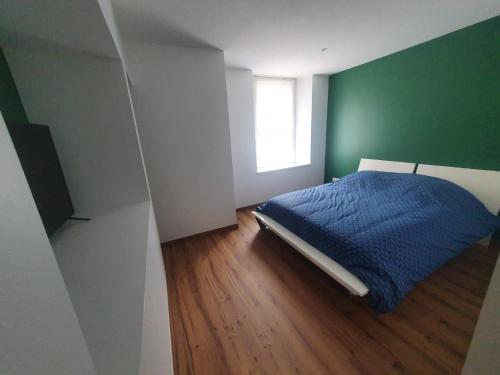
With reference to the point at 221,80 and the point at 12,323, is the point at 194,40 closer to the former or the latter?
the point at 221,80

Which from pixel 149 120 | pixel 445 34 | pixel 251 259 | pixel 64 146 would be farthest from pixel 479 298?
pixel 149 120

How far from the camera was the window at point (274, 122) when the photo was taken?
3.56 metres

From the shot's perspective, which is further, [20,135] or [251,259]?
[251,259]

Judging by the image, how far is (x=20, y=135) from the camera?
2.89 ft

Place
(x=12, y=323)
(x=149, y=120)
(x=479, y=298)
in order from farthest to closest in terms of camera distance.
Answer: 1. (x=149, y=120)
2. (x=479, y=298)
3. (x=12, y=323)

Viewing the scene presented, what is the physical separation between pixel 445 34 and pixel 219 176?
3.11 meters

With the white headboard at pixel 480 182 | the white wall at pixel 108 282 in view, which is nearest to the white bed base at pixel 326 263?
the white wall at pixel 108 282

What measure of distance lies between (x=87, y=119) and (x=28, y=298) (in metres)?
1.42

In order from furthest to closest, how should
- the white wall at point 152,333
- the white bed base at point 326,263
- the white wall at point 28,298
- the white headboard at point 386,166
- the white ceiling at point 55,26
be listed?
the white headboard at point 386,166
the white bed base at point 326,263
the white ceiling at point 55,26
the white wall at point 152,333
the white wall at point 28,298

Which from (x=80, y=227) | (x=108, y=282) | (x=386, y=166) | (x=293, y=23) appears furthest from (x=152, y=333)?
(x=386, y=166)

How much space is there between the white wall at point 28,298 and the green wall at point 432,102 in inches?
136

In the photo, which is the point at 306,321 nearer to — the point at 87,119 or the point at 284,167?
the point at 87,119

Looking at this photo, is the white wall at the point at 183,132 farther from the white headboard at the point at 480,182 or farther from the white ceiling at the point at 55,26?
the white headboard at the point at 480,182

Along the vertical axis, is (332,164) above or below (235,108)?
below
